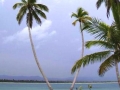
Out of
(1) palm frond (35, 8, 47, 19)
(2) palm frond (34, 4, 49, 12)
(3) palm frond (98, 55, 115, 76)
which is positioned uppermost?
(2) palm frond (34, 4, 49, 12)

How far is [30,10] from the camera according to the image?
115 ft

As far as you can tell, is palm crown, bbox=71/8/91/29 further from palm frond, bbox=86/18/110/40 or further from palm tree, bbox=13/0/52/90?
palm frond, bbox=86/18/110/40

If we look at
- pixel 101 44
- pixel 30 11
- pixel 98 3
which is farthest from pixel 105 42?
pixel 30 11

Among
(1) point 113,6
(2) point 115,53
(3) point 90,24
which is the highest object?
(1) point 113,6

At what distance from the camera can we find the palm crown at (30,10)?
34594mm

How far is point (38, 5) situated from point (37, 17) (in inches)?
64.7

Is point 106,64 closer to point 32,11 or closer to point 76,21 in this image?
point 32,11

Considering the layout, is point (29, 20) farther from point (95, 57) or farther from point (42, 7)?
point (95, 57)

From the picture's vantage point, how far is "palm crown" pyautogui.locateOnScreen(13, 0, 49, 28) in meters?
34.6

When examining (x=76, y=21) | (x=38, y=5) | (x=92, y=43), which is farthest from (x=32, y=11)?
(x=92, y=43)

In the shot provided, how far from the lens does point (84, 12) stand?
38719 mm

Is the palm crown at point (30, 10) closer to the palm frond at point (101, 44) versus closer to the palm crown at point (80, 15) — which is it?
the palm crown at point (80, 15)

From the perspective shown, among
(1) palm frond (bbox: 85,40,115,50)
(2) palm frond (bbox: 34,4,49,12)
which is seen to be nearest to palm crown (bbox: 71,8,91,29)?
(2) palm frond (bbox: 34,4,49,12)

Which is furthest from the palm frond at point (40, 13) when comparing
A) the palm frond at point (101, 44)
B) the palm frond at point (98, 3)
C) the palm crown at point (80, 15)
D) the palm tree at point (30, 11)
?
the palm frond at point (101, 44)
